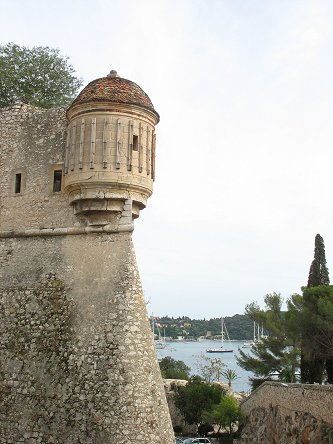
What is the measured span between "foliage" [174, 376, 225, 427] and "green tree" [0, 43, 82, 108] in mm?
20055

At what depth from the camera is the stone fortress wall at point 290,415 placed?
59.6 feet

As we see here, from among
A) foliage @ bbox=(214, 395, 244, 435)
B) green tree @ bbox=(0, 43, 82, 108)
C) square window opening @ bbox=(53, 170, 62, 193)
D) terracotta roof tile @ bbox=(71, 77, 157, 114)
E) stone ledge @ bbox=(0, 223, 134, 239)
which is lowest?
foliage @ bbox=(214, 395, 244, 435)

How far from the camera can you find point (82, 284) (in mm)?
11664

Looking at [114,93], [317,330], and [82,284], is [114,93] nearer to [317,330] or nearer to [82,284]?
[82,284]

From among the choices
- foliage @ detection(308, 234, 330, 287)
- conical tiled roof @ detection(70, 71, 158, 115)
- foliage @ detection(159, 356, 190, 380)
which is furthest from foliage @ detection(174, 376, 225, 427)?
conical tiled roof @ detection(70, 71, 158, 115)

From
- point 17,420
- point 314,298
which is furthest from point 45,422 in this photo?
point 314,298

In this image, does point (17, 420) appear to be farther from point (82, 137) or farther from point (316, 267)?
point (316, 267)

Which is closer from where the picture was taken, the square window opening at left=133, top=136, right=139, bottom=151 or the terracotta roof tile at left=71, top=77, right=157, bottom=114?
the terracotta roof tile at left=71, top=77, right=157, bottom=114

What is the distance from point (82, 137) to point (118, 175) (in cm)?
115

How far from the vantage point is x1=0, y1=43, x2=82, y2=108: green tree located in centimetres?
1670

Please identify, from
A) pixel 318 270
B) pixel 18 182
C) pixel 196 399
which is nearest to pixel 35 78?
pixel 18 182

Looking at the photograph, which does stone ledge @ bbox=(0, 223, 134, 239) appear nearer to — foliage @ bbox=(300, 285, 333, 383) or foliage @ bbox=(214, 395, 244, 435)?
foliage @ bbox=(300, 285, 333, 383)

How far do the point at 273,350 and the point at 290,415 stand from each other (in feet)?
41.5

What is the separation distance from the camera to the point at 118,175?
37.9ft
